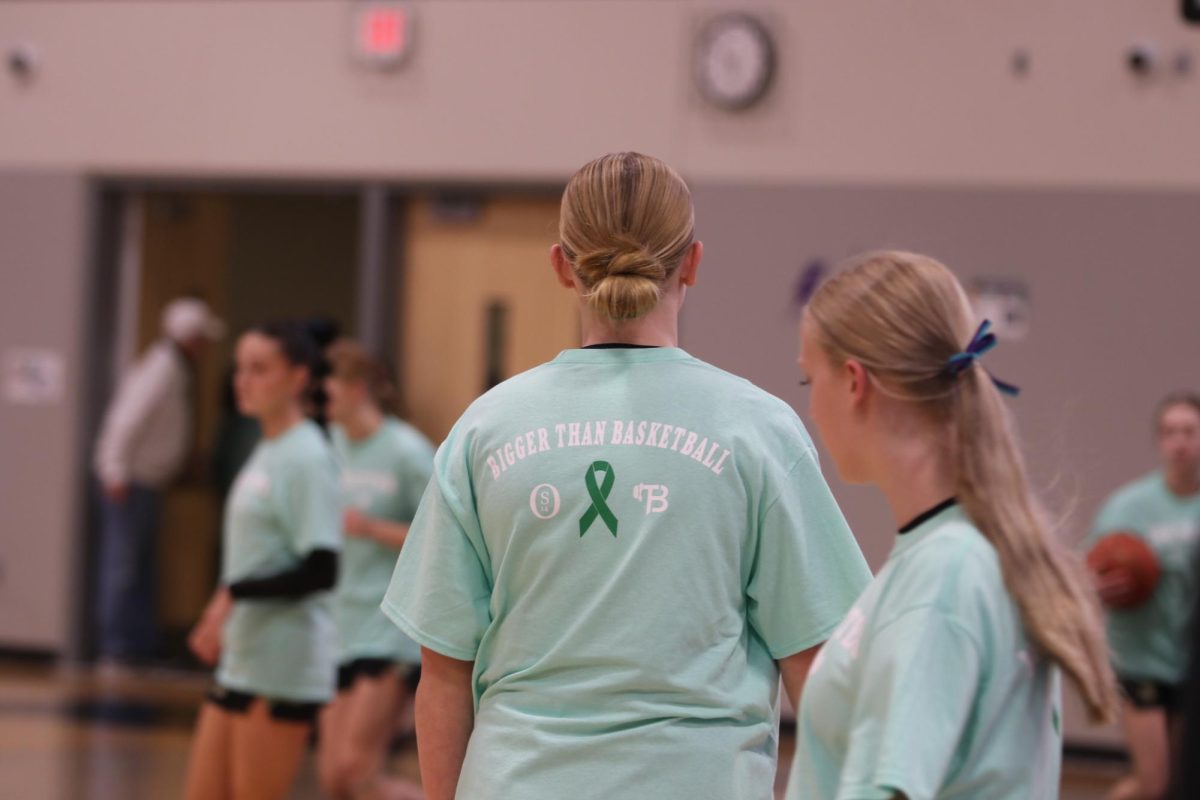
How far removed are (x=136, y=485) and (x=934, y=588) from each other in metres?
8.19

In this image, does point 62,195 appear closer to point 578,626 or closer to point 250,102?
point 250,102

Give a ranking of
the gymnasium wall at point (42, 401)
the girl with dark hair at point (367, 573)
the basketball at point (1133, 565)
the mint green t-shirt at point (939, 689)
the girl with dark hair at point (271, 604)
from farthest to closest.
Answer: the gymnasium wall at point (42, 401), the basketball at point (1133, 565), the girl with dark hair at point (367, 573), the girl with dark hair at point (271, 604), the mint green t-shirt at point (939, 689)

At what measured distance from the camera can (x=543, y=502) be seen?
2.20m

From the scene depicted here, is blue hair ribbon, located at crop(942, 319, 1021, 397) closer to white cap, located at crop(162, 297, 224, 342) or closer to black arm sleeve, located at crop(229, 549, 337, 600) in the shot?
black arm sleeve, located at crop(229, 549, 337, 600)

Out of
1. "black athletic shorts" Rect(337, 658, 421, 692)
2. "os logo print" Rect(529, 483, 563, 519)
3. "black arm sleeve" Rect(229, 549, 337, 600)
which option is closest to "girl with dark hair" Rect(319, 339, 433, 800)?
"black athletic shorts" Rect(337, 658, 421, 692)

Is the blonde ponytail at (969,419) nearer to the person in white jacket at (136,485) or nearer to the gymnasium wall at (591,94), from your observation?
the gymnasium wall at (591,94)

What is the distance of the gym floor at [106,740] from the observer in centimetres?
665

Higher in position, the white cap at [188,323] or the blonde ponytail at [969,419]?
the white cap at [188,323]

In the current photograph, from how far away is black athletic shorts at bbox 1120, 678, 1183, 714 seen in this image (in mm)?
6316

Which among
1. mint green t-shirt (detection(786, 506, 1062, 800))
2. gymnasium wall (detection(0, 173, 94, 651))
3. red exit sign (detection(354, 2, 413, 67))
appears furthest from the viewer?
gymnasium wall (detection(0, 173, 94, 651))

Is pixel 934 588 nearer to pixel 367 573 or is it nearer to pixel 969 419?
pixel 969 419

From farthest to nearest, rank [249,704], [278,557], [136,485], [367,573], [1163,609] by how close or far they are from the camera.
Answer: [136,485]
[1163,609]
[367,573]
[278,557]
[249,704]

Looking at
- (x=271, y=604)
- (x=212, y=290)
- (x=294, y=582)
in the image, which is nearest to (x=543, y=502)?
(x=294, y=582)

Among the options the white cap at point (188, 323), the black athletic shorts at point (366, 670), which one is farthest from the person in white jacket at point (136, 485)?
the black athletic shorts at point (366, 670)
